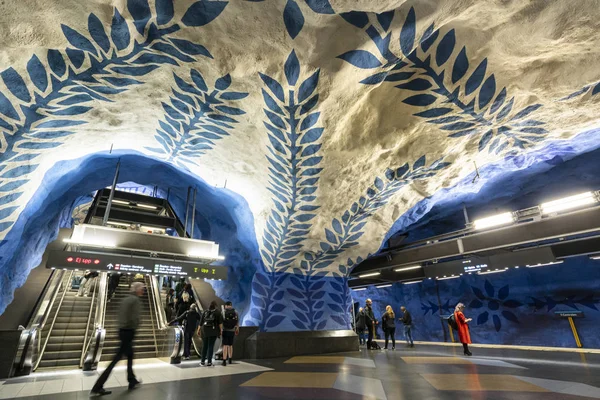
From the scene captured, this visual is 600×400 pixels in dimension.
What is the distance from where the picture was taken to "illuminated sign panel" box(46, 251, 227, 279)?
19.2 feet

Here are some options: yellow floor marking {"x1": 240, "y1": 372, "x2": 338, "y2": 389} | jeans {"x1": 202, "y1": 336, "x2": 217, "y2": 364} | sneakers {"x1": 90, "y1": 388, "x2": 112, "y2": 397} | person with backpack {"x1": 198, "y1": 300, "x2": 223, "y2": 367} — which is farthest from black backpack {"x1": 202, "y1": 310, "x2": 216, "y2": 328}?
sneakers {"x1": 90, "y1": 388, "x2": 112, "y2": 397}

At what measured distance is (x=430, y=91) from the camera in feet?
16.1

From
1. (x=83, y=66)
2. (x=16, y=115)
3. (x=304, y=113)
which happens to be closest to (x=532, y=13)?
(x=304, y=113)

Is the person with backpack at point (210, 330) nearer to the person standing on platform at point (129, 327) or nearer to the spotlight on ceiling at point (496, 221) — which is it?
the person standing on platform at point (129, 327)

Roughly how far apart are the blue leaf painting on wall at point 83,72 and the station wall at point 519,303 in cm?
1304

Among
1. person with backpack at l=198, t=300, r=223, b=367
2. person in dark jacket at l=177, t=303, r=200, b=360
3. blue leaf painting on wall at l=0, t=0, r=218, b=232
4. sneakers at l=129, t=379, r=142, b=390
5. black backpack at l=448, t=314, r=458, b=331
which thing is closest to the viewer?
blue leaf painting on wall at l=0, t=0, r=218, b=232

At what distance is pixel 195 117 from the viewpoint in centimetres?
532

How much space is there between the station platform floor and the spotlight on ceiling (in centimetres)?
319

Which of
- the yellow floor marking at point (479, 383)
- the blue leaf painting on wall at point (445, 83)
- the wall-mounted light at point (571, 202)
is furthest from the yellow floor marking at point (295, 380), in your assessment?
the wall-mounted light at point (571, 202)

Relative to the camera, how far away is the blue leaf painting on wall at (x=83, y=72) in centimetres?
348

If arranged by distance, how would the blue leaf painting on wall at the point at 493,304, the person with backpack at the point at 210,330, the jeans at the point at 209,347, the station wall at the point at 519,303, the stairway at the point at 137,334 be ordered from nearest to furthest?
1. the jeans at the point at 209,347
2. the person with backpack at the point at 210,330
3. the stairway at the point at 137,334
4. the station wall at the point at 519,303
5. the blue leaf painting on wall at the point at 493,304

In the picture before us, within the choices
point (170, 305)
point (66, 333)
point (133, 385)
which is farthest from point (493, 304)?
point (66, 333)

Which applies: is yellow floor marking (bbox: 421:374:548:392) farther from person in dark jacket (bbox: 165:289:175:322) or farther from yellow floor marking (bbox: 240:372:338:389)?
person in dark jacket (bbox: 165:289:175:322)

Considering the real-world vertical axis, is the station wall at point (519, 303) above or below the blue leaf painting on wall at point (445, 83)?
below
